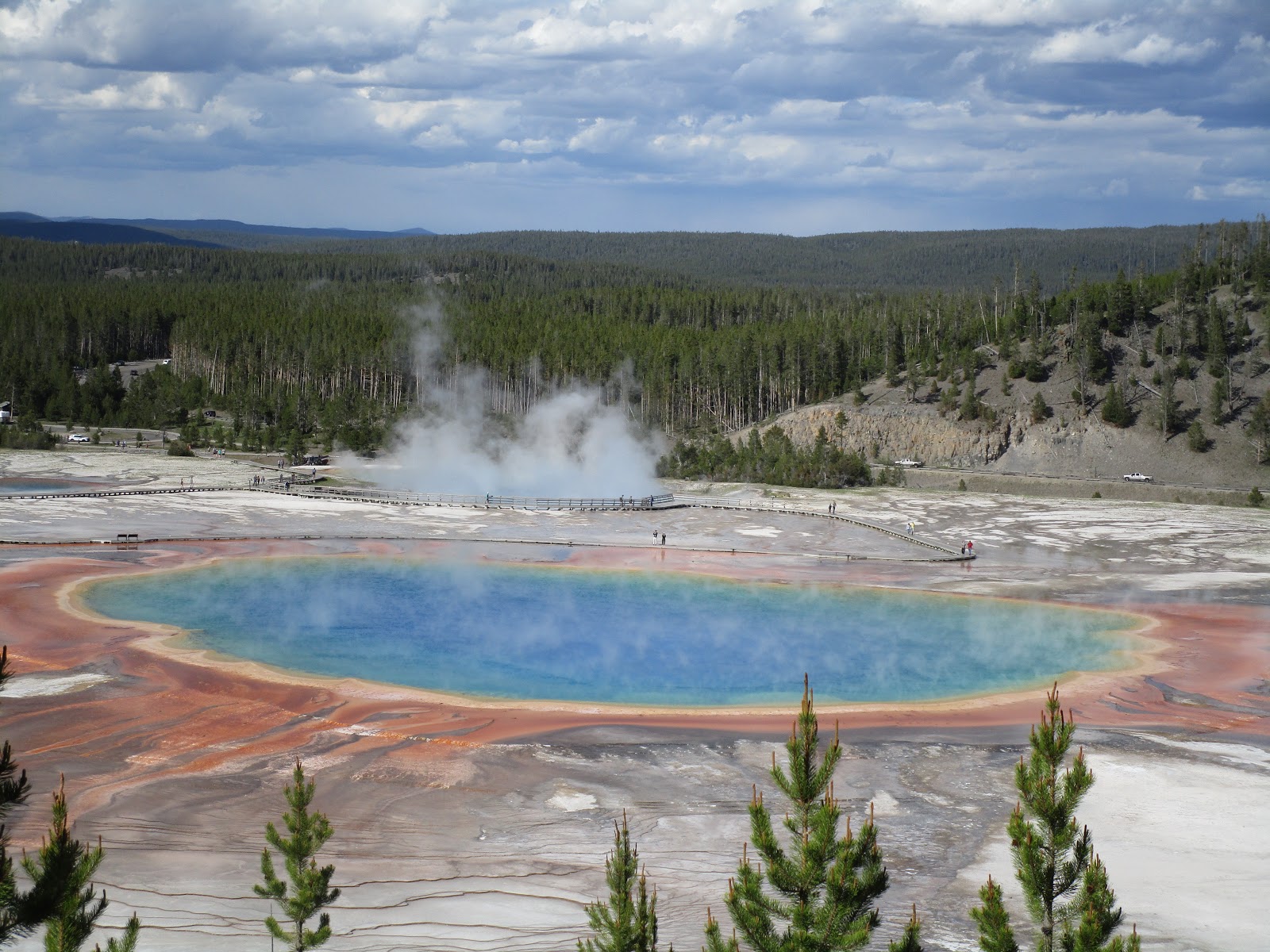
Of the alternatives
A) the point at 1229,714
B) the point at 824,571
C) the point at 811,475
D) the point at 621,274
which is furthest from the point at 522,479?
the point at 621,274

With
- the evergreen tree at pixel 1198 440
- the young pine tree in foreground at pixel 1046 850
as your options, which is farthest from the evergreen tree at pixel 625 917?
the evergreen tree at pixel 1198 440

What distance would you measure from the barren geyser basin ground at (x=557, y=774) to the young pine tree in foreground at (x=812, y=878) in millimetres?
5848

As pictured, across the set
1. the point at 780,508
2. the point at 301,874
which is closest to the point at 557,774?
the point at 301,874

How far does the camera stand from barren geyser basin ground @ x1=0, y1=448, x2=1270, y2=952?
52.9 ft

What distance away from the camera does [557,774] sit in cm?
2114

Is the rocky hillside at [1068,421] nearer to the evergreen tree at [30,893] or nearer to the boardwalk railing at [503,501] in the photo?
the boardwalk railing at [503,501]

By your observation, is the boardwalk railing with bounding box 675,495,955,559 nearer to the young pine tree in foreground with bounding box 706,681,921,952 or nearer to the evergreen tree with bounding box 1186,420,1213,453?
the evergreen tree with bounding box 1186,420,1213,453

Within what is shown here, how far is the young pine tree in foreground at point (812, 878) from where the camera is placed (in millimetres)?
9523

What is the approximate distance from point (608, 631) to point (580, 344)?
6285 cm

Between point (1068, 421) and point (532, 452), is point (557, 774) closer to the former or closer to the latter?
point (532, 452)

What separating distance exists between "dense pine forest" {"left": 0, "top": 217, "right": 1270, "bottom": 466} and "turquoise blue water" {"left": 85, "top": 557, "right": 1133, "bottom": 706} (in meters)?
37.9

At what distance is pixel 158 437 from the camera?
83.8 metres

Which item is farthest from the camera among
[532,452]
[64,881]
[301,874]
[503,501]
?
[532,452]

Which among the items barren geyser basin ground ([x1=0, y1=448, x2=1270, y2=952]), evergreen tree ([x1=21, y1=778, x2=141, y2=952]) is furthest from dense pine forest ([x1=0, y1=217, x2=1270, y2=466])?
evergreen tree ([x1=21, y1=778, x2=141, y2=952])
